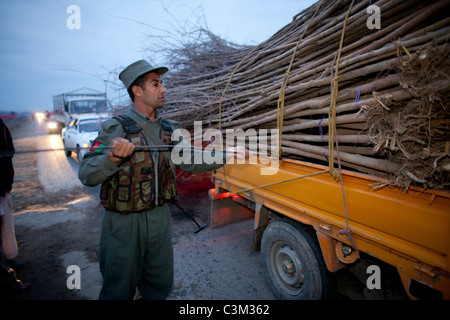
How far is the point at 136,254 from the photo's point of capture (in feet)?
6.40

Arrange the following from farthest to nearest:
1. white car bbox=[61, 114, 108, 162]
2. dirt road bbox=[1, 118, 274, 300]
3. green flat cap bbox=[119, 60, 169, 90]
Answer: white car bbox=[61, 114, 108, 162]
dirt road bbox=[1, 118, 274, 300]
green flat cap bbox=[119, 60, 169, 90]

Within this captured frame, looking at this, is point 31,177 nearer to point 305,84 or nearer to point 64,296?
point 64,296

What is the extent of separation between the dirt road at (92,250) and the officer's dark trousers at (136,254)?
2.10 ft

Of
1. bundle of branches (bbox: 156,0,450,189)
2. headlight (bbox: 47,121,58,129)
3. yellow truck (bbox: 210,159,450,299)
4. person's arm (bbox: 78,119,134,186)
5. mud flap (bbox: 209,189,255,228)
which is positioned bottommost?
mud flap (bbox: 209,189,255,228)

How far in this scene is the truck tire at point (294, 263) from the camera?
2.08 m

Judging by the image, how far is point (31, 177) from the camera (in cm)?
707

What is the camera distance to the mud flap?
147 inches

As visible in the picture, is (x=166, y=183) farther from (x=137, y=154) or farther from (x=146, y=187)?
(x=137, y=154)

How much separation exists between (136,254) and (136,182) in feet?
1.97

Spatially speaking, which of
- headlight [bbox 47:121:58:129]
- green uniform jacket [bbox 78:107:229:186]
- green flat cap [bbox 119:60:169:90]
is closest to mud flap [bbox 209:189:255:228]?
green uniform jacket [bbox 78:107:229:186]

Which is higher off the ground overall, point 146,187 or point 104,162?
point 104,162

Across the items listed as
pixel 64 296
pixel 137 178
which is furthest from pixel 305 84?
pixel 64 296

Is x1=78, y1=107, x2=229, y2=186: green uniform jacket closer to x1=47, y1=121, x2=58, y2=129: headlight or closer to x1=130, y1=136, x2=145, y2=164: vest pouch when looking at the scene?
x1=130, y1=136, x2=145, y2=164: vest pouch

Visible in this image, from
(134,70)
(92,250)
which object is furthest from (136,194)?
(92,250)
